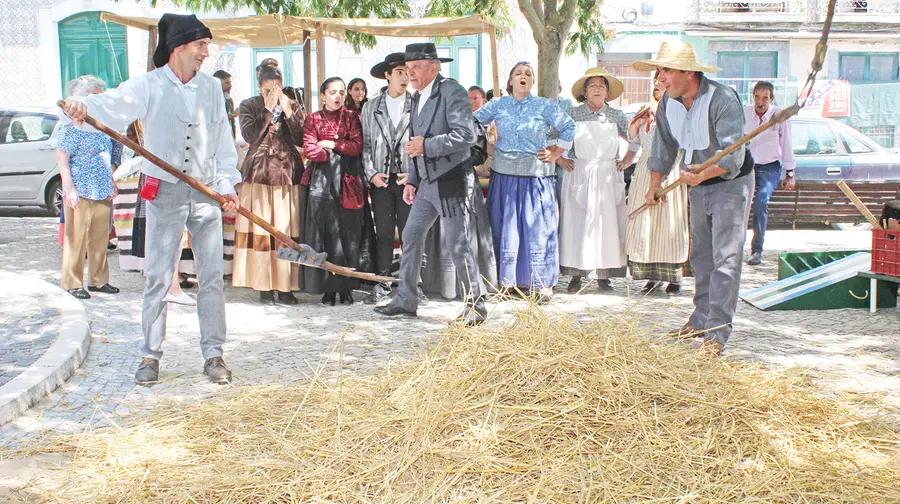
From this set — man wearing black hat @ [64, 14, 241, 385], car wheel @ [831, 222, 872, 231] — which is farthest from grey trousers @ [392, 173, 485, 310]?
car wheel @ [831, 222, 872, 231]

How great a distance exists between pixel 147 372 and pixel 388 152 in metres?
3.16

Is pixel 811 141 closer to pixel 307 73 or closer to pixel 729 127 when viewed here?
pixel 307 73

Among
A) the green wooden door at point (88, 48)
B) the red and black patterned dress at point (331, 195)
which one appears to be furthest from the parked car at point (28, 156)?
the green wooden door at point (88, 48)

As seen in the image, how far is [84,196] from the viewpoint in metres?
7.99

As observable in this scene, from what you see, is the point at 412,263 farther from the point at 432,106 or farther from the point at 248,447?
the point at 248,447

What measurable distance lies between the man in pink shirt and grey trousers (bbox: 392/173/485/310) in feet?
14.0

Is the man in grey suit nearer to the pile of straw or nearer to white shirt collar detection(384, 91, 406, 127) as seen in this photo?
white shirt collar detection(384, 91, 406, 127)

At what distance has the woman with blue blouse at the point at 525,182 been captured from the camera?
26.1 feet

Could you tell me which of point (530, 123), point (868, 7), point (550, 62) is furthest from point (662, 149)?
point (868, 7)

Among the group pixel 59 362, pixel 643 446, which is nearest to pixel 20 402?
pixel 59 362

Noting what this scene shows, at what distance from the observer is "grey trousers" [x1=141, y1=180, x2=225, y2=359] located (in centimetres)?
526

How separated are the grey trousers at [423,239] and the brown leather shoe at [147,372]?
7.35ft

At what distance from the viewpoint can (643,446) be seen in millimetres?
3664

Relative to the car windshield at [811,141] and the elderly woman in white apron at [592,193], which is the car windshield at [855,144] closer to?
the car windshield at [811,141]
